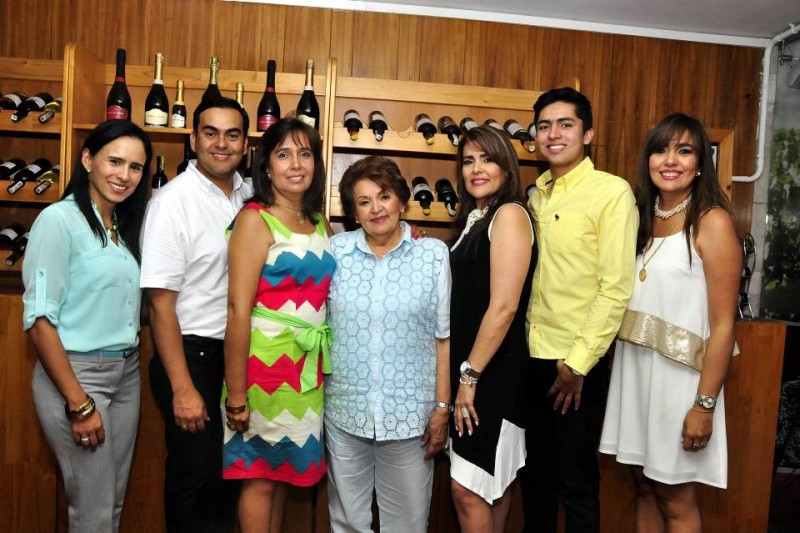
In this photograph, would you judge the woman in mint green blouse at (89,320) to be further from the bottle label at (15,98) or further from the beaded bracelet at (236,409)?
the bottle label at (15,98)

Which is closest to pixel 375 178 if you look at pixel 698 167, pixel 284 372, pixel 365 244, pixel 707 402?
pixel 365 244

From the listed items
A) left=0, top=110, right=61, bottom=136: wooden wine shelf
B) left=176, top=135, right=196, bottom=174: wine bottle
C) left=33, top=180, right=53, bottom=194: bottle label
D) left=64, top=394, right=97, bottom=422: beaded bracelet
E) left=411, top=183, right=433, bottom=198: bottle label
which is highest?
left=0, top=110, right=61, bottom=136: wooden wine shelf

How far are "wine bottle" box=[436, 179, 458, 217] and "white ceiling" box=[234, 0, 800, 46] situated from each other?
2.80 feet

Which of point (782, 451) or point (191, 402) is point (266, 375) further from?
point (782, 451)

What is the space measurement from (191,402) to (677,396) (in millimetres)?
1455

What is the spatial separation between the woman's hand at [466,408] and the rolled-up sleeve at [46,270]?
1.17 meters

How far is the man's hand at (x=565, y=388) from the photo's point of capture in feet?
6.20

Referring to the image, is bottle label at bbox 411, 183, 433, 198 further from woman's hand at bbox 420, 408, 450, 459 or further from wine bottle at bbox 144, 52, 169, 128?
woman's hand at bbox 420, 408, 450, 459

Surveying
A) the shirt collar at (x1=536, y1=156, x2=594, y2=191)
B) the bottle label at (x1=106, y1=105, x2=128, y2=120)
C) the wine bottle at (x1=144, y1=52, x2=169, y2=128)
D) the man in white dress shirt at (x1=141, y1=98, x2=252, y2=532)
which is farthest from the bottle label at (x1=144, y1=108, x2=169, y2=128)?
the shirt collar at (x1=536, y1=156, x2=594, y2=191)

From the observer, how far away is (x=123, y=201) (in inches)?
77.2

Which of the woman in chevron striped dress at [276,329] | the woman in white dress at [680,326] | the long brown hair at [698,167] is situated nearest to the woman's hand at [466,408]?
Result: the woman in chevron striped dress at [276,329]

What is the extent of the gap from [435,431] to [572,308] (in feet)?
1.85

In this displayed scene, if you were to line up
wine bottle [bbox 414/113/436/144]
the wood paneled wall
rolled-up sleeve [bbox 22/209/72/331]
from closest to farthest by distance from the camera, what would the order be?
rolled-up sleeve [bbox 22/209/72/331], wine bottle [bbox 414/113/436/144], the wood paneled wall

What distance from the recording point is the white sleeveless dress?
74.2 inches
